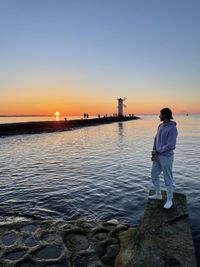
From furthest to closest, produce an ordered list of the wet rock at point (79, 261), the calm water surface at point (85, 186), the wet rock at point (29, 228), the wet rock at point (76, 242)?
the calm water surface at point (85, 186) → the wet rock at point (29, 228) → the wet rock at point (76, 242) → the wet rock at point (79, 261)

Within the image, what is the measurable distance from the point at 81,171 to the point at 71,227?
8.24m

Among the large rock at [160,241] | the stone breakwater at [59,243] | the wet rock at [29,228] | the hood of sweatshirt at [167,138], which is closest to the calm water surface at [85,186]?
the wet rock at [29,228]

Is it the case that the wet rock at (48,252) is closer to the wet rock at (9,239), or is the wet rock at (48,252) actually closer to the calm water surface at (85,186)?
the wet rock at (9,239)

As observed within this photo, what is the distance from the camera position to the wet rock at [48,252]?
229 inches

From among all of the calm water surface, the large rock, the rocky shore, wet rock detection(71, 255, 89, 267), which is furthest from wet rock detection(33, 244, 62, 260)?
the calm water surface

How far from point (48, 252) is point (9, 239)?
130 cm

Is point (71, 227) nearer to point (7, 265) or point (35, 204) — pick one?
point (7, 265)

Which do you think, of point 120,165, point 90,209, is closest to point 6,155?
point 120,165

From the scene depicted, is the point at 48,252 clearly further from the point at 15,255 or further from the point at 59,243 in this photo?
the point at 15,255

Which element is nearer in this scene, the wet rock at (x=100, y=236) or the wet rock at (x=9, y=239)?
the wet rock at (x=9, y=239)

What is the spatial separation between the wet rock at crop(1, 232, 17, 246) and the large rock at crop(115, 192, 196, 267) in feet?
9.35

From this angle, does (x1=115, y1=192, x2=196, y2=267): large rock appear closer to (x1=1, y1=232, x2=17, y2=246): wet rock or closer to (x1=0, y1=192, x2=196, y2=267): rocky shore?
(x1=0, y1=192, x2=196, y2=267): rocky shore

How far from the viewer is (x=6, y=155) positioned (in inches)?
834

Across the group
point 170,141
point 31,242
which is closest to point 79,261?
point 31,242
